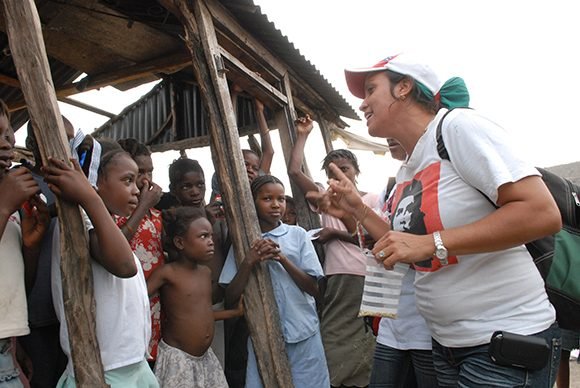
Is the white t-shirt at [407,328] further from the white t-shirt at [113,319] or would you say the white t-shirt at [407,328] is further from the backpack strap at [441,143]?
the white t-shirt at [113,319]

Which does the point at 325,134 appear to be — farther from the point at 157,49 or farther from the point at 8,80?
the point at 8,80

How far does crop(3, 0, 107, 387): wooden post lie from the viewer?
68.1 inches

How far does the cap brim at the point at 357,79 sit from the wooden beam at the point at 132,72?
2865 millimetres

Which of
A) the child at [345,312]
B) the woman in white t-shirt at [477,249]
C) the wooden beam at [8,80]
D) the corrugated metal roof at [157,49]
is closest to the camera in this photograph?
the woman in white t-shirt at [477,249]

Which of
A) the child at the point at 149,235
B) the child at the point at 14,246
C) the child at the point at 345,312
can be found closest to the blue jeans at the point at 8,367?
the child at the point at 14,246

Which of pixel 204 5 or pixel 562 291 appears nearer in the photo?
pixel 562 291

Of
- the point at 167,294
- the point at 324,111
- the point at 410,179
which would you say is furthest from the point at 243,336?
the point at 324,111

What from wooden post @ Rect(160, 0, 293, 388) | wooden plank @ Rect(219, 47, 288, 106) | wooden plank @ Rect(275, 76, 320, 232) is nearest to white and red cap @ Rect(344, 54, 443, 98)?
wooden post @ Rect(160, 0, 293, 388)

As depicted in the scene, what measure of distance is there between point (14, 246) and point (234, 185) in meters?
1.61

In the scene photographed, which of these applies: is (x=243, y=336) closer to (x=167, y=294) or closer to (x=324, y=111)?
(x=167, y=294)

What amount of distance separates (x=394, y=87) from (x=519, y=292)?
848mm

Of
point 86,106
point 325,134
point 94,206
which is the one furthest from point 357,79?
point 86,106

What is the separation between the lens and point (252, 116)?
6227 mm

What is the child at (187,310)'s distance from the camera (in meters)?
2.74
